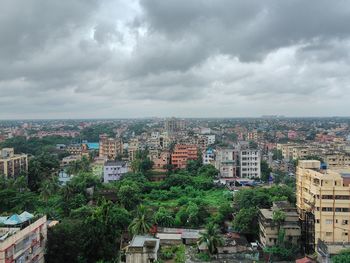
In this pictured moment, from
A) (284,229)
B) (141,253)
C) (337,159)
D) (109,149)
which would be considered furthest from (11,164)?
(337,159)

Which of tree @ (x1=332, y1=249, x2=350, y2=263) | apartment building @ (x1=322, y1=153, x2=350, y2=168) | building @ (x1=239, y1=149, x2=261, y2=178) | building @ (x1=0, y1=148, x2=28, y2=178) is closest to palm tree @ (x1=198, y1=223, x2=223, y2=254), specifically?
tree @ (x1=332, y1=249, x2=350, y2=263)

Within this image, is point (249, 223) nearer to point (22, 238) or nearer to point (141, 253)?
point (141, 253)

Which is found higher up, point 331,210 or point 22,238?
point 331,210

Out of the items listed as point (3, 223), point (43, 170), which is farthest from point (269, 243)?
point (43, 170)

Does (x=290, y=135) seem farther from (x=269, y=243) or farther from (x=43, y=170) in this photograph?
(x=269, y=243)

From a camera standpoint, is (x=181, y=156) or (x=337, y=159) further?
(x=181, y=156)

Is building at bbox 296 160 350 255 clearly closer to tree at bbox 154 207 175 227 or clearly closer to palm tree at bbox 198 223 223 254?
palm tree at bbox 198 223 223 254

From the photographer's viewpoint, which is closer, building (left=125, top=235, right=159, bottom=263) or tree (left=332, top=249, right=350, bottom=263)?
tree (left=332, top=249, right=350, bottom=263)

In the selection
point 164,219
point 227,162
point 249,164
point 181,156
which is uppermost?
point 181,156

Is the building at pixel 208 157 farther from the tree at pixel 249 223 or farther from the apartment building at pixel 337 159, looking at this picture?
the tree at pixel 249 223
